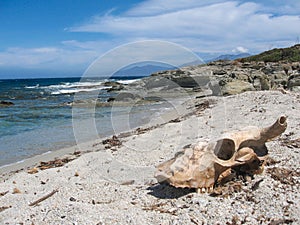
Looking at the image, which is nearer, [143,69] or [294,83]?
[143,69]

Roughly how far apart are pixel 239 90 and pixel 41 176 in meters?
17.5

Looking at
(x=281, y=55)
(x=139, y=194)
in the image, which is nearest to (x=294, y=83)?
(x=139, y=194)

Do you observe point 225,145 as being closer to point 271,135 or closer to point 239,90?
point 271,135

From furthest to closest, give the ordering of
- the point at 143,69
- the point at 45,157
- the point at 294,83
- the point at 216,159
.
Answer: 1. the point at 294,83
2. the point at 143,69
3. the point at 45,157
4. the point at 216,159

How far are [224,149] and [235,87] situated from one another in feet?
61.6

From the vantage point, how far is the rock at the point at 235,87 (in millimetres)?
23141

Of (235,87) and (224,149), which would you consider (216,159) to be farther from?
(235,87)

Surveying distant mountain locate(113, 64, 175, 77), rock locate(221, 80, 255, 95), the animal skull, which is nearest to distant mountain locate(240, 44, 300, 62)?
rock locate(221, 80, 255, 95)

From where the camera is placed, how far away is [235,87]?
2359cm

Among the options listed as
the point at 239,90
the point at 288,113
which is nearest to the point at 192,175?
the point at 288,113

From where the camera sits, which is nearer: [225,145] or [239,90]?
[225,145]

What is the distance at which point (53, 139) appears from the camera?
47.7 feet

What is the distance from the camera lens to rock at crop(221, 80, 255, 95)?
23141mm

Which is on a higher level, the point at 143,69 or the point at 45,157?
the point at 143,69
